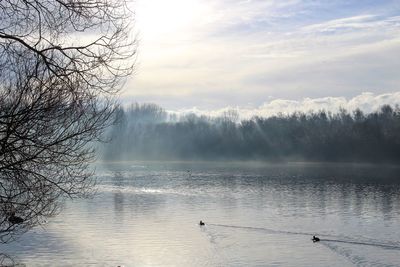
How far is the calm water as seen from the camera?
21.6 m

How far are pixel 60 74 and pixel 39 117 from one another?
2.09 ft

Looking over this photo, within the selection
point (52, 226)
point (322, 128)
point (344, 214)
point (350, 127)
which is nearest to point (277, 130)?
point (322, 128)

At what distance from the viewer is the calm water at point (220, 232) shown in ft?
70.7

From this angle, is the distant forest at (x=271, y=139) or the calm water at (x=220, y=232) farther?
the distant forest at (x=271, y=139)

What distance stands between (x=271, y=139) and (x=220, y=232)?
11178 centimetres

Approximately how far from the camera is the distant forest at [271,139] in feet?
344

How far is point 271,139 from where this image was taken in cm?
13862

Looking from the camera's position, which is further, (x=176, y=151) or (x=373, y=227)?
(x=176, y=151)

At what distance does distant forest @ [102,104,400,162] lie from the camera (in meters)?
105

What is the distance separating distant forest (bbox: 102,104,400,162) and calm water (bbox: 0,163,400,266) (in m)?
61.6

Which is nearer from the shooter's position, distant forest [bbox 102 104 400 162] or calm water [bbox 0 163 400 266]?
calm water [bbox 0 163 400 266]

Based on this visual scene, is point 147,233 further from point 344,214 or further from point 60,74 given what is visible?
point 60,74

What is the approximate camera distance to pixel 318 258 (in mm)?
21750

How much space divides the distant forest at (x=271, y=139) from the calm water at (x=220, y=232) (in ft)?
202
